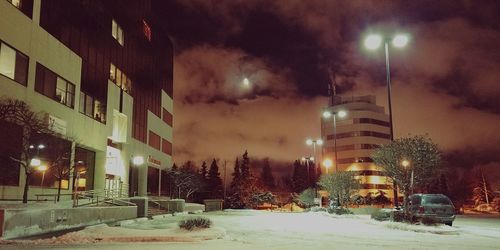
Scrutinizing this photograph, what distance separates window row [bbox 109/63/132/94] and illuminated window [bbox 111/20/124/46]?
2.74 meters

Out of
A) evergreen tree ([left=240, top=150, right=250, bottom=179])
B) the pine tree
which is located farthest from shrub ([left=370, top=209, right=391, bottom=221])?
the pine tree

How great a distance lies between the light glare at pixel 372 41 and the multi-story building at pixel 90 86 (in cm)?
1471

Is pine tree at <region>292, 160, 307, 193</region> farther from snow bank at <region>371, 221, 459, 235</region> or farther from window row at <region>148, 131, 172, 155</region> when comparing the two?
snow bank at <region>371, 221, 459, 235</region>

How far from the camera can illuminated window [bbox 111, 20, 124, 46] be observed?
41.6 m

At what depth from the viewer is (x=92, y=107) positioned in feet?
117

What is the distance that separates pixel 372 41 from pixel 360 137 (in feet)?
364

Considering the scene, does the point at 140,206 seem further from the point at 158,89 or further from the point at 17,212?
the point at 158,89

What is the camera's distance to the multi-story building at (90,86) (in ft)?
81.9

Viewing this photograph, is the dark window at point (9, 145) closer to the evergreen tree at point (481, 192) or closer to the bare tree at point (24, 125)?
the bare tree at point (24, 125)

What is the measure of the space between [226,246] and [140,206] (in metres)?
18.4

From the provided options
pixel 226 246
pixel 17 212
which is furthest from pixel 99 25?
pixel 226 246

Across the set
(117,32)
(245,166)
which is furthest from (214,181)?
(117,32)

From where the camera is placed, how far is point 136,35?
4856 cm

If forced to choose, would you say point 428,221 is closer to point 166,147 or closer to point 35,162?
point 35,162
